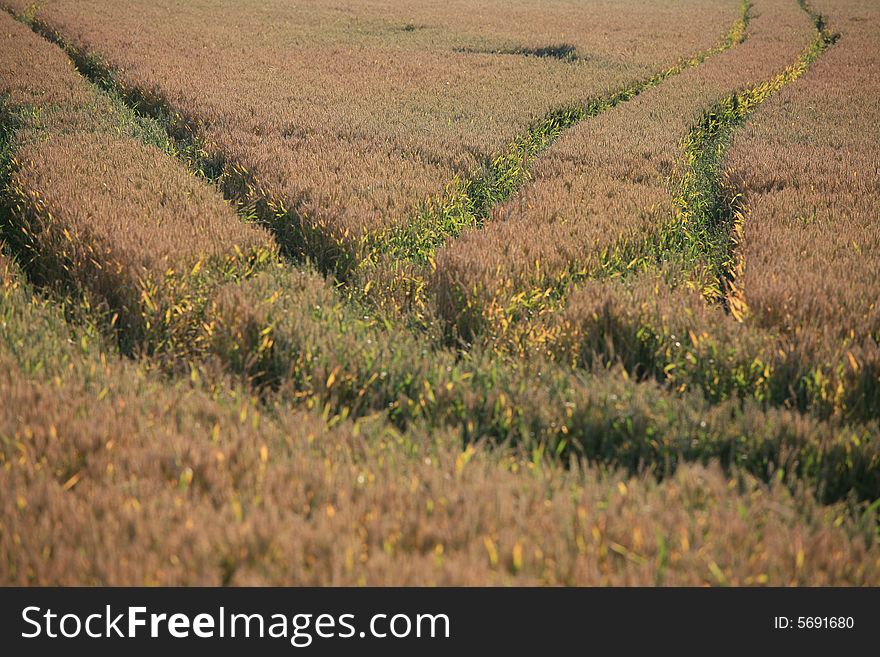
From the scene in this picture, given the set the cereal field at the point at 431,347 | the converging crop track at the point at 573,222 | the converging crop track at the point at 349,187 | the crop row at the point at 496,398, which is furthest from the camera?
the converging crop track at the point at 349,187

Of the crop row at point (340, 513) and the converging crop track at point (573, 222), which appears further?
the converging crop track at point (573, 222)

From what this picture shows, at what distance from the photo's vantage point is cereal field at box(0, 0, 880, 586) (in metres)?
1.77

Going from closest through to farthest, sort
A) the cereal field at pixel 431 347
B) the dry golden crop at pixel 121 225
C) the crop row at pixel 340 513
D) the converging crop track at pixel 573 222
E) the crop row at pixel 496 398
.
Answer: the crop row at pixel 340 513 < the cereal field at pixel 431 347 < the crop row at pixel 496 398 < the dry golden crop at pixel 121 225 < the converging crop track at pixel 573 222

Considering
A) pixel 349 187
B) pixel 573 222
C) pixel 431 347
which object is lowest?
pixel 431 347

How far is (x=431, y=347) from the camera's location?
3463mm

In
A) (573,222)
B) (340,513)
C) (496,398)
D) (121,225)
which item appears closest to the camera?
(340,513)

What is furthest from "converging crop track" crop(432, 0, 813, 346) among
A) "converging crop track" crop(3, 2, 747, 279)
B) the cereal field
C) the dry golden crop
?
the dry golden crop

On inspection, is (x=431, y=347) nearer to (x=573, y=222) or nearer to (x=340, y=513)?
(x=340, y=513)

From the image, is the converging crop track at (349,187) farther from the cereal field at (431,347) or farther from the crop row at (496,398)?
the crop row at (496,398)

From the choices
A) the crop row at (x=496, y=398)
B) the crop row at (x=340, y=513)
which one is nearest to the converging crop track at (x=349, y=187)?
the crop row at (x=496, y=398)

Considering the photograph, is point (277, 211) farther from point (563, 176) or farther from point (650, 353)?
point (650, 353)

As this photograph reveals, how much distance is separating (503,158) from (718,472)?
5582 millimetres

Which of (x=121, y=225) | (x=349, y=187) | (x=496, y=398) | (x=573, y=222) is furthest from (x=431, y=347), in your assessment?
(x=349, y=187)

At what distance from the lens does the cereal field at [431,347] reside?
177cm
